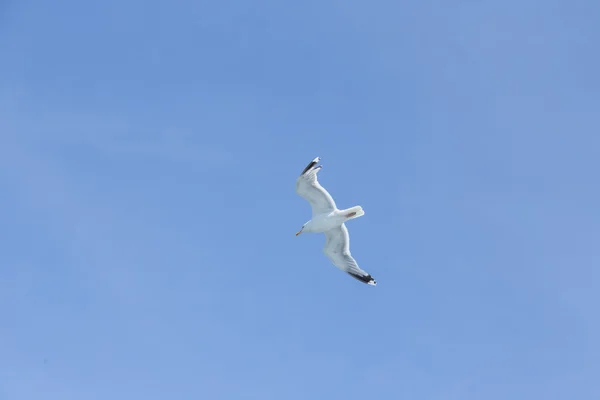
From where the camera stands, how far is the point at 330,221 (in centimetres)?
4203

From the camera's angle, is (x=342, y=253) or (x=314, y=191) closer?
(x=314, y=191)

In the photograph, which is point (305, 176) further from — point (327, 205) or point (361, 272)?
point (361, 272)

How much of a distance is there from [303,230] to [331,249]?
182cm

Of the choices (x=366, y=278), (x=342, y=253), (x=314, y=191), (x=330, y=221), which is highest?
(x=314, y=191)

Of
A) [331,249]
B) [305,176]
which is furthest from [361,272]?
[305,176]

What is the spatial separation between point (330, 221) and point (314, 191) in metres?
1.76

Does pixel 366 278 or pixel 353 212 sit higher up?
pixel 353 212

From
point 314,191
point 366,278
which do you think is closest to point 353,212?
point 314,191

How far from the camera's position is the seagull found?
4169cm

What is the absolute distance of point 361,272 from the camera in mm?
43281

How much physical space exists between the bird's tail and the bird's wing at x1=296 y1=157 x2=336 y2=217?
747mm

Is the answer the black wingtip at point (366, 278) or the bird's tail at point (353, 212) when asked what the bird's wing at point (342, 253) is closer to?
the black wingtip at point (366, 278)

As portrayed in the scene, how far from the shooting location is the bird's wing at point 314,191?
41.6 m

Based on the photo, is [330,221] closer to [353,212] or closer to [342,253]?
[353,212]
